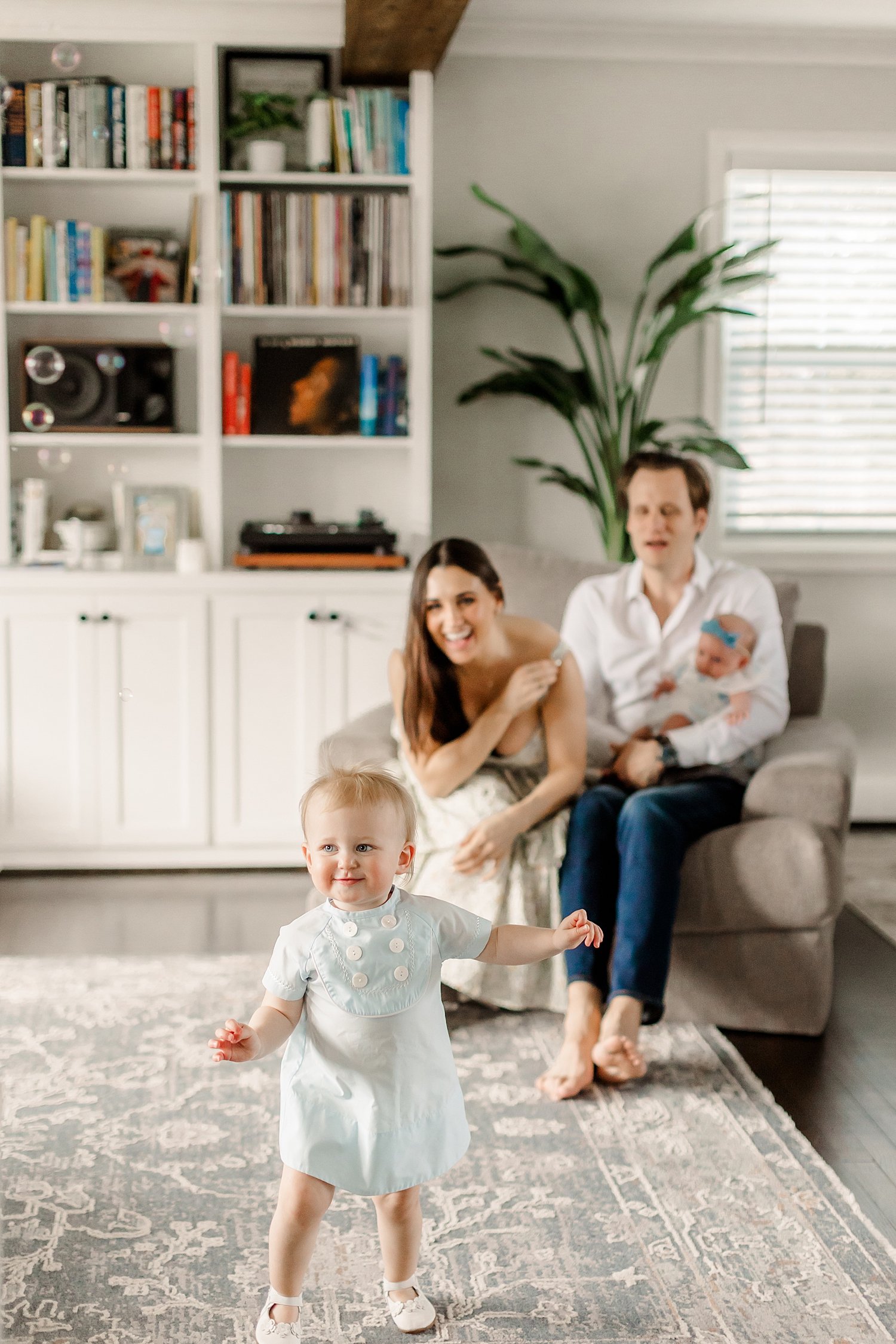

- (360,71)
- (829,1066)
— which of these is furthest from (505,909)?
(360,71)

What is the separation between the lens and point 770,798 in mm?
2367

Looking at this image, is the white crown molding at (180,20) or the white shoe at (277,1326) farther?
the white crown molding at (180,20)

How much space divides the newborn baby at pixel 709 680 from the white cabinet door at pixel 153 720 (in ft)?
4.58

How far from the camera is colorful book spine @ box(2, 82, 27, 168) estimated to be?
3.40 m

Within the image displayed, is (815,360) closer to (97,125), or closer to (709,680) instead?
(709,680)

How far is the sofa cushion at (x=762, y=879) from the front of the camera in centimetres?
226

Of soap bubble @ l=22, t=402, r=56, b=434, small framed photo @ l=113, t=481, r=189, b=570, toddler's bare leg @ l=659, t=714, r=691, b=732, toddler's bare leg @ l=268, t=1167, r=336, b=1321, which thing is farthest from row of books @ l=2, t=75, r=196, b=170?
toddler's bare leg @ l=268, t=1167, r=336, b=1321

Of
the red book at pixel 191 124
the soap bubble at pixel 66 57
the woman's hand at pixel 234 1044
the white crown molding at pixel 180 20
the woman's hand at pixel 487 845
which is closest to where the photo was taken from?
the woman's hand at pixel 234 1044

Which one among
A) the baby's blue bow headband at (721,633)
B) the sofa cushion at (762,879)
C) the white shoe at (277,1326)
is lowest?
the white shoe at (277,1326)

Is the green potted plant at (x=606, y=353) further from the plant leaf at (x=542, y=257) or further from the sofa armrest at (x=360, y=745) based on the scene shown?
the sofa armrest at (x=360, y=745)

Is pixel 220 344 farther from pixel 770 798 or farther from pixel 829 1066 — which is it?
pixel 829 1066

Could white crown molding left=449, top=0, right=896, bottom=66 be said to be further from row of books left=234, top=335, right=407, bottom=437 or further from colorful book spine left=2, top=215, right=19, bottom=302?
colorful book spine left=2, top=215, right=19, bottom=302

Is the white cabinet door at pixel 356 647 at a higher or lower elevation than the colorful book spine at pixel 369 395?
lower

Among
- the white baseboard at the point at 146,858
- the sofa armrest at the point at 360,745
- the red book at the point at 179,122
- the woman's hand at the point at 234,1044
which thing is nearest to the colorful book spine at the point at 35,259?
the red book at the point at 179,122
